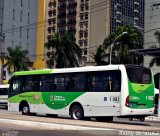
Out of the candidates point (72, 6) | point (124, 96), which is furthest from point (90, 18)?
point (124, 96)

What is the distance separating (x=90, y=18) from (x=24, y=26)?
2199cm

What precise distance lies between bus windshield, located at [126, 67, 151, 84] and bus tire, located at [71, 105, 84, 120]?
12.5 feet

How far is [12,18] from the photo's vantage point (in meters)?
113

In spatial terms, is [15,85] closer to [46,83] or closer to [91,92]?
[46,83]

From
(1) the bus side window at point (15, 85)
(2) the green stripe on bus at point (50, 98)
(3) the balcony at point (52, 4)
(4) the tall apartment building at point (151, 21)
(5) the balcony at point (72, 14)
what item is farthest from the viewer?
(3) the balcony at point (52, 4)

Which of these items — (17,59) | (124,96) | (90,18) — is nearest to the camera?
(124,96)

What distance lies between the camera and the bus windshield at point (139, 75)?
22.8 m

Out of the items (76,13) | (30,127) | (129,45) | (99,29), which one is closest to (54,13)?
(76,13)

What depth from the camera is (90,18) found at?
130 metres

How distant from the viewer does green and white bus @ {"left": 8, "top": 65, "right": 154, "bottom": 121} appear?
22.6m

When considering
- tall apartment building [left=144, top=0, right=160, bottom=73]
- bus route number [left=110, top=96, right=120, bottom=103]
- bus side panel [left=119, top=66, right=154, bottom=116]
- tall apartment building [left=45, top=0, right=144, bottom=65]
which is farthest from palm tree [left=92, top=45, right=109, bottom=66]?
tall apartment building [left=45, top=0, right=144, bottom=65]

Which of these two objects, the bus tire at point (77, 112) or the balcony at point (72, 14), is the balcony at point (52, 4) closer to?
the balcony at point (72, 14)

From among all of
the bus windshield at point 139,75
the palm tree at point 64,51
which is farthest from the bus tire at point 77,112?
the palm tree at point 64,51

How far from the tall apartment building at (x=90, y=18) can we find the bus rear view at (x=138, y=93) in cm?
9793
